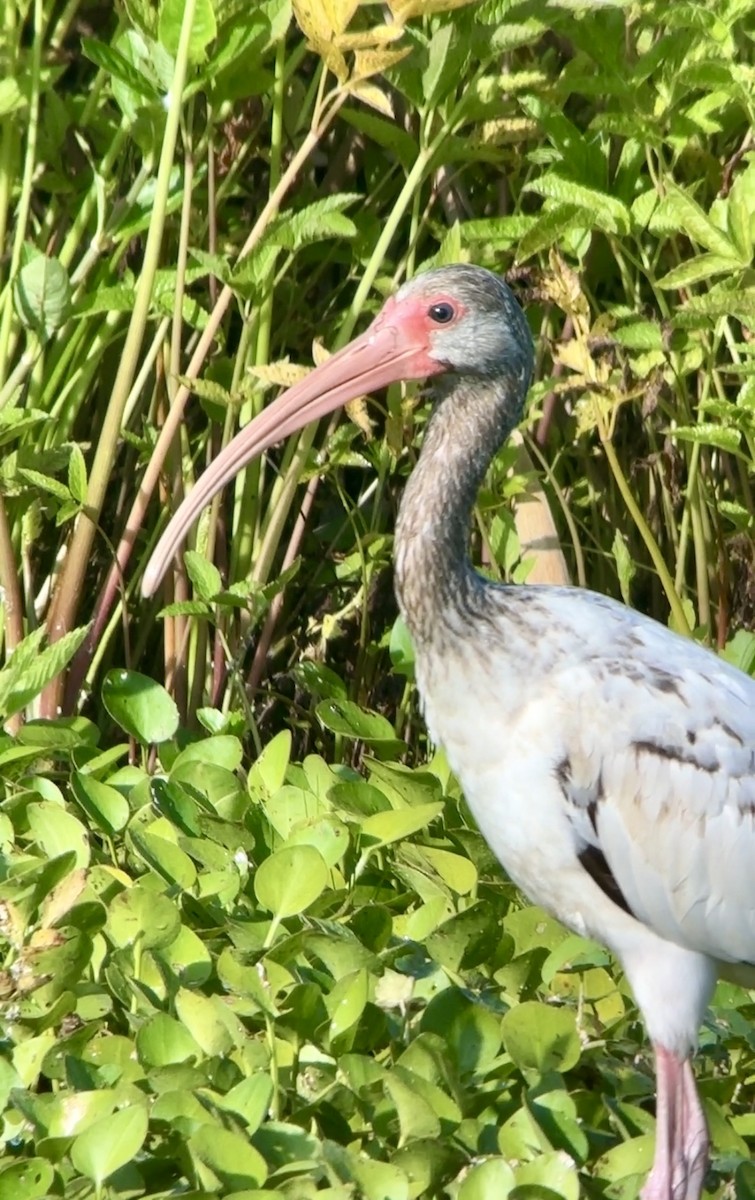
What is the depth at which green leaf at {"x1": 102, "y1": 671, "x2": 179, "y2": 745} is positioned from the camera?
5.02m

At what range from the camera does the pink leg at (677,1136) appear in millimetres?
3881

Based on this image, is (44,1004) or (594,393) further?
(594,393)

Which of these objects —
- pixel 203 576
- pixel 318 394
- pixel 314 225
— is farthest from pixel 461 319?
pixel 203 576

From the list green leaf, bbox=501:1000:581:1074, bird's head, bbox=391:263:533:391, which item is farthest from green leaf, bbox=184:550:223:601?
green leaf, bbox=501:1000:581:1074

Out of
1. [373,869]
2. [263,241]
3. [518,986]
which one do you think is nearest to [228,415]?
[263,241]

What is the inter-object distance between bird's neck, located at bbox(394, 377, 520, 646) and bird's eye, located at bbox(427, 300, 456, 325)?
0.14 m

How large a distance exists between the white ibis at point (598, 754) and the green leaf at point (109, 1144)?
3.22 feet

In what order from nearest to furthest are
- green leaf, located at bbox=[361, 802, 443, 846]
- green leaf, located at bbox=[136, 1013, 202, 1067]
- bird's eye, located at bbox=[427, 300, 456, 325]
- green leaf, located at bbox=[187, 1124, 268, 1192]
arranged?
1. green leaf, located at bbox=[187, 1124, 268, 1192]
2. green leaf, located at bbox=[136, 1013, 202, 1067]
3. bird's eye, located at bbox=[427, 300, 456, 325]
4. green leaf, located at bbox=[361, 802, 443, 846]

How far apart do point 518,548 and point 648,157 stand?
1113 millimetres

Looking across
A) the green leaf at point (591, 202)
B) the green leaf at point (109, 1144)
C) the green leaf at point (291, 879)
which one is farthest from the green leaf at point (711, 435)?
the green leaf at point (109, 1144)

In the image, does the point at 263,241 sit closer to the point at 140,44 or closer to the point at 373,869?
the point at 140,44

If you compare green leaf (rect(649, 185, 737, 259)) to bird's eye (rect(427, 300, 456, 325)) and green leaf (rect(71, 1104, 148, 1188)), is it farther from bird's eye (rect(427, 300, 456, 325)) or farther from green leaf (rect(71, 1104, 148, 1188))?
green leaf (rect(71, 1104, 148, 1188))

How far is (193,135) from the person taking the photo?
17.6 ft

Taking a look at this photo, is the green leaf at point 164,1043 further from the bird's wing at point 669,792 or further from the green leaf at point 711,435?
the green leaf at point 711,435
